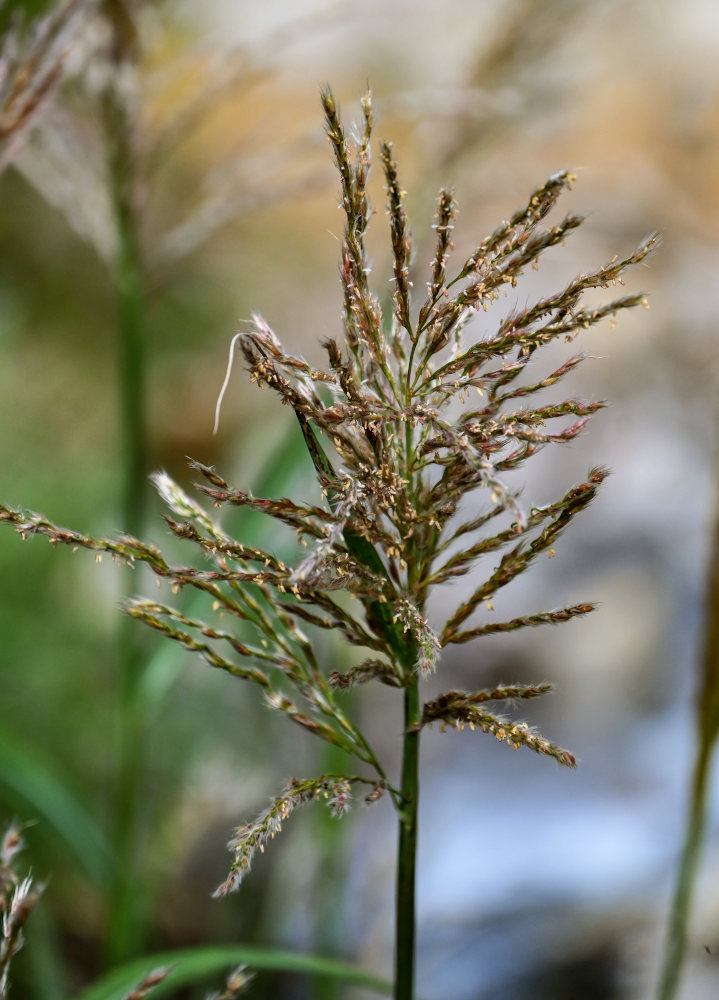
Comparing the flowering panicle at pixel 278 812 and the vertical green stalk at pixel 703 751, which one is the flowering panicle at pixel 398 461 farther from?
the vertical green stalk at pixel 703 751

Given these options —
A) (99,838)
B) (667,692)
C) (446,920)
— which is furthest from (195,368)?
(99,838)

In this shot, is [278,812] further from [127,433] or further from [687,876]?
[127,433]

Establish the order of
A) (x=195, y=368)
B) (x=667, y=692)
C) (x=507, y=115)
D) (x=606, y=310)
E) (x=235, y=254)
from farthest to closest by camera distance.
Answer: (x=235, y=254)
(x=195, y=368)
(x=667, y=692)
(x=507, y=115)
(x=606, y=310)

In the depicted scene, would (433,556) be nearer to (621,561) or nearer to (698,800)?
(698,800)

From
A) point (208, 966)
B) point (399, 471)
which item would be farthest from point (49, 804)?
point (399, 471)

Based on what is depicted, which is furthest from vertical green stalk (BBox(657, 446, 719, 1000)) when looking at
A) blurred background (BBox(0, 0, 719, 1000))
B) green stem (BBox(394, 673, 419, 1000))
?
green stem (BBox(394, 673, 419, 1000))
